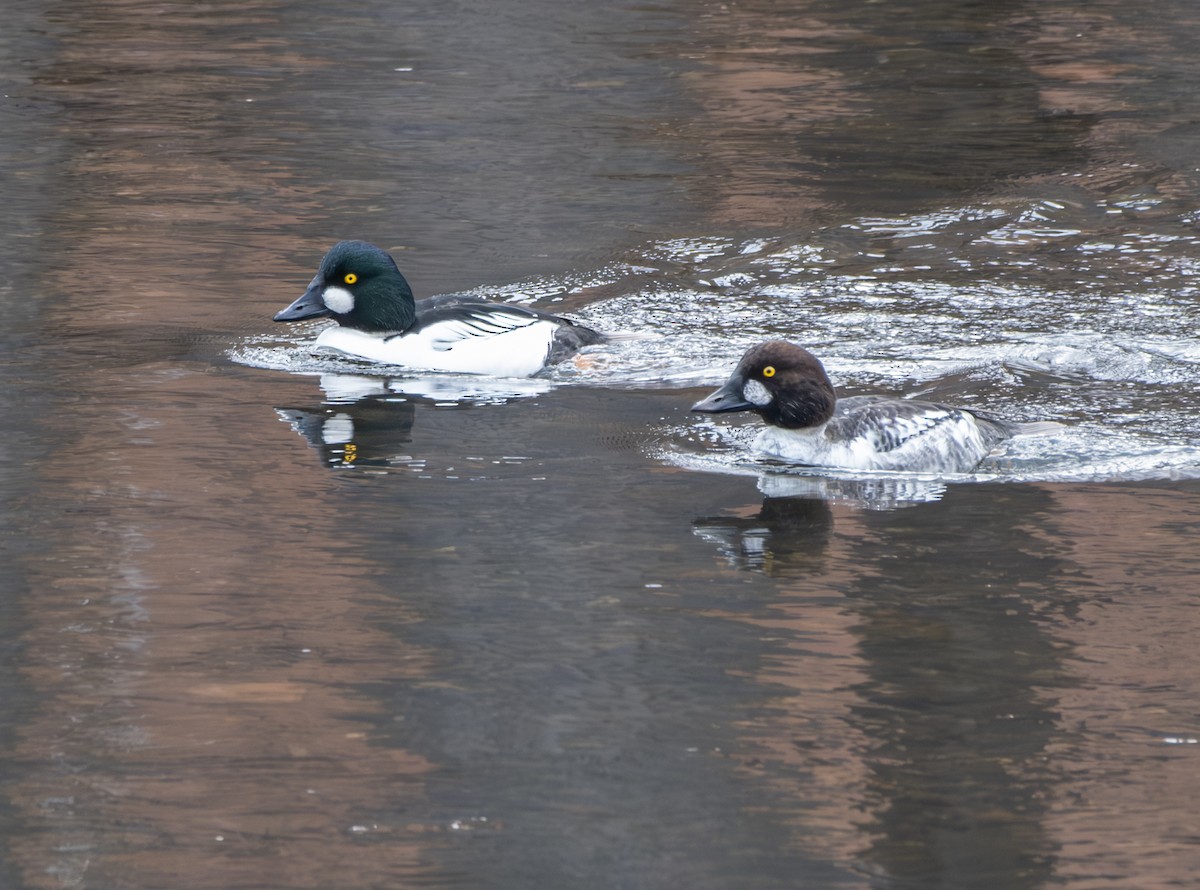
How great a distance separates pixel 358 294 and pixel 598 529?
126 inches

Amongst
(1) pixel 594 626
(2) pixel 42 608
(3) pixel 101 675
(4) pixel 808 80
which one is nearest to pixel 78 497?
(2) pixel 42 608

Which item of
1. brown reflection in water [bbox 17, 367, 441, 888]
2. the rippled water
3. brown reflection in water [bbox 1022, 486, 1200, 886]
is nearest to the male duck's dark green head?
the rippled water

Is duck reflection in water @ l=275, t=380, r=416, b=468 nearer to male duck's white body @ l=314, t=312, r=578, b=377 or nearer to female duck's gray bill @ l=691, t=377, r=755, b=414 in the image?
male duck's white body @ l=314, t=312, r=578, b=377

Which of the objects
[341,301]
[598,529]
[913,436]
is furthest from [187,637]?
[341,301]

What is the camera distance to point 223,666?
600cm

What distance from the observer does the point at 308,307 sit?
33.2 ft

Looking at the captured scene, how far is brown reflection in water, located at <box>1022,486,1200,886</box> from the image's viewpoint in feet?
16.3

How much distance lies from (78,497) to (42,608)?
1.26 m

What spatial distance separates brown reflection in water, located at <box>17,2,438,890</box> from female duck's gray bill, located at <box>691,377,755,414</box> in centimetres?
165

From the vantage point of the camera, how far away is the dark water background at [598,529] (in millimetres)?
5086

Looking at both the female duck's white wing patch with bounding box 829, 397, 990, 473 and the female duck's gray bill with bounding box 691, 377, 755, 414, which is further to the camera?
the female duck's gray bill with bounding box 691, 377, 755, 414

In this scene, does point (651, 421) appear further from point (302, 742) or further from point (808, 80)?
point (808, 80)

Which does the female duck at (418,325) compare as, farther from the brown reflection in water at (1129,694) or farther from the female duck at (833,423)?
the brown reflection in water at (1129,694)

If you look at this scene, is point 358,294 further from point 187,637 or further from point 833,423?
point 187,637
